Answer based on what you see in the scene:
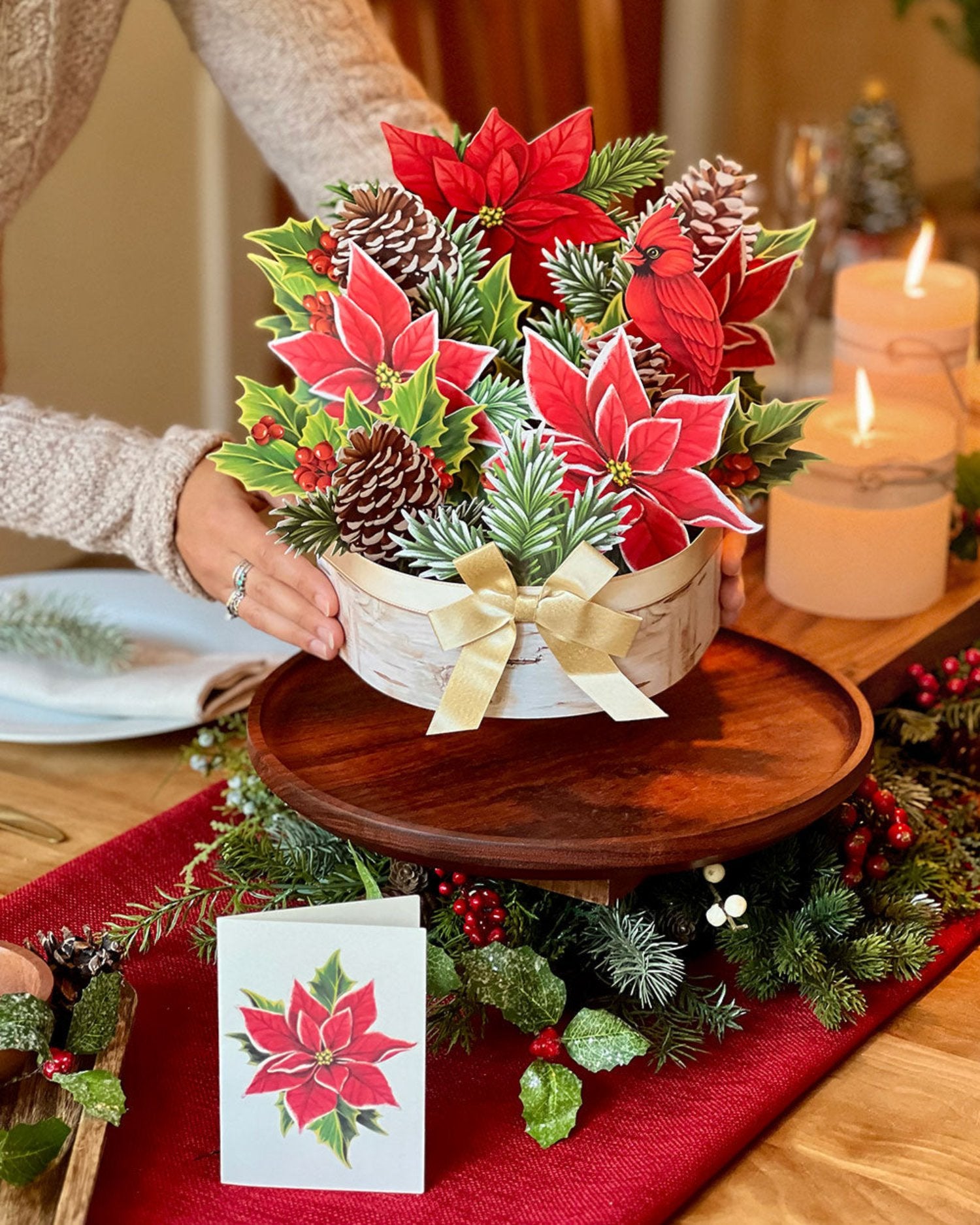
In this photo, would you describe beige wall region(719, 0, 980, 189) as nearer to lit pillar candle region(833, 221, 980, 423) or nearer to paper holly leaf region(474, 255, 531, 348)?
lit pillar candle region(833, 221, 980, 423)

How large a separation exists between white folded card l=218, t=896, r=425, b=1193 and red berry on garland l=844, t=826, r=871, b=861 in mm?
256

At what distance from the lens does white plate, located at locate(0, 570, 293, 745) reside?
2.93ft

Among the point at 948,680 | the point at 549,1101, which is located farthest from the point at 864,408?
the point at 549,1101

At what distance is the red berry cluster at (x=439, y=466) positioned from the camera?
0.61 m

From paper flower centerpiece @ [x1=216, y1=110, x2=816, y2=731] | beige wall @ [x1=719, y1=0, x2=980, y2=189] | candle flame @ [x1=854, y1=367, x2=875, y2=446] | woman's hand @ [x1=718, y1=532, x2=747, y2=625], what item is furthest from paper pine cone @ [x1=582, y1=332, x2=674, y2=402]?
beige wall @ [x1=719, y1=0, x2=980, y2=189]

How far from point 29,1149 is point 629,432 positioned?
37cm

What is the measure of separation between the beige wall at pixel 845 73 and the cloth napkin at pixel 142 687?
6.69ft

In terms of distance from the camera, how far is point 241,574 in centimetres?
76

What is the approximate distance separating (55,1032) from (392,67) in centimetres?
79

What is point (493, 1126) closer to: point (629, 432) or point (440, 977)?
point (440, 977)

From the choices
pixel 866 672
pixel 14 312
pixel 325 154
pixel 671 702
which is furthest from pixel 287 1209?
pixel 14 312

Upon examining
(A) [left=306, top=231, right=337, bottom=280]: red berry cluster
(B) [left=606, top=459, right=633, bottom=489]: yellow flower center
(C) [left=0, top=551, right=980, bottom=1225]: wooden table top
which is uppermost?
(A) [left=306, top=231, right=337, bottom=280]: red berry cluster

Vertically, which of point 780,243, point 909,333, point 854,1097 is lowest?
point 854,1097

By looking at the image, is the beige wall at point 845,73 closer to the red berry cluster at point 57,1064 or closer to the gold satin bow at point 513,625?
the gold satin bow at point 513,625
